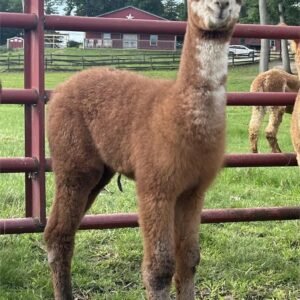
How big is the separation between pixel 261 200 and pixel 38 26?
3226mm

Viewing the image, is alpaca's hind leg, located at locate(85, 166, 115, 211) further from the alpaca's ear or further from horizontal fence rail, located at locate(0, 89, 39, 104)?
the alpaca's ear

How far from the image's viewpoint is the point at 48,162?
4.48 metres

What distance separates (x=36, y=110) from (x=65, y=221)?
95cm

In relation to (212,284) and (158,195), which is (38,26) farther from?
(212,284)

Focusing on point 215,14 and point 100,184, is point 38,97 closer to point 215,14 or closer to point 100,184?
point 100,184

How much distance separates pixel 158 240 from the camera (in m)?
3.33

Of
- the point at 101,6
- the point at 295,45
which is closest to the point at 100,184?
the point at 295,45

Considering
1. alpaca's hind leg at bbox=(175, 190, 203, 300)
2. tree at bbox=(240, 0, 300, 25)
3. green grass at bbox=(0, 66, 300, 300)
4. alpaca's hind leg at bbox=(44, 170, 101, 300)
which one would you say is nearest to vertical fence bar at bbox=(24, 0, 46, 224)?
green grass at bbox=(0, 66, 300, 300)

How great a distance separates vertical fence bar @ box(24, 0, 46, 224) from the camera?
437 cm

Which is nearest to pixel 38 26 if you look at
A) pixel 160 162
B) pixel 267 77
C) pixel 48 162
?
pixel 48 162

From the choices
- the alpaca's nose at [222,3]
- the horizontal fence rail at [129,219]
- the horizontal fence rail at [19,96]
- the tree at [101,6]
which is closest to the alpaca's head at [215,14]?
the alpaca's nose at [222,3]

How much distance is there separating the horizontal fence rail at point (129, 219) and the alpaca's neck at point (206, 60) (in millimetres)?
1608

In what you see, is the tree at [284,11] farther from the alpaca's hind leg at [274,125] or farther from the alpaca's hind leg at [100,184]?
the alpaca's hind leg at [100,184]

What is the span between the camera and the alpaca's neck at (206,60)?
3.15 metres
